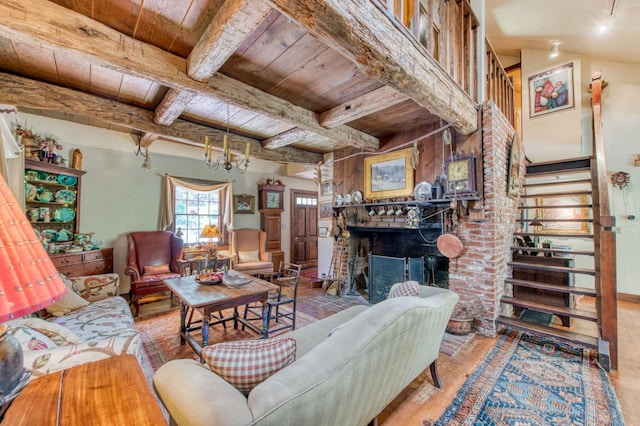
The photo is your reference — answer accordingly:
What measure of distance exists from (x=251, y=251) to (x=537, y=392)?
4608mm

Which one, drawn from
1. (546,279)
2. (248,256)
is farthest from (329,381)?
(248,256)

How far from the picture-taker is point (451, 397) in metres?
1.95

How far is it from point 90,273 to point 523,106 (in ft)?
26.2

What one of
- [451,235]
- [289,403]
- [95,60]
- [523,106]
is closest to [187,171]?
[95,60]

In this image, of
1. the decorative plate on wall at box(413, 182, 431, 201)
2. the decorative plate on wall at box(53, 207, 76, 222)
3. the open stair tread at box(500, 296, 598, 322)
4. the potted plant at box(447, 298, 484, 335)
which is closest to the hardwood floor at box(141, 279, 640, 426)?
the potted plant at box(447, 298, 484, 335)

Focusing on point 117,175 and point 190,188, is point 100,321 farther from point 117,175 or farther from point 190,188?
point 190,188

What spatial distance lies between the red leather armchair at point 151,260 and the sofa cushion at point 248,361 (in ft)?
10.7

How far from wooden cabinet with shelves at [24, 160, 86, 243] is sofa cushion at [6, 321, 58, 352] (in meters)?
2.69

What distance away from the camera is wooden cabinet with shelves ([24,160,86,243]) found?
11.3ft

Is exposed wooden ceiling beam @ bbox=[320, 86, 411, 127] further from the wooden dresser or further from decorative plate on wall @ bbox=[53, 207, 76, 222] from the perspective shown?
decorative plate on wall @ bbox=[53, 207, 76, 222]

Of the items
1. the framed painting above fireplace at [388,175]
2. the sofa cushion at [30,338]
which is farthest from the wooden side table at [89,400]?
the framed painting above fireplace at [388,175]

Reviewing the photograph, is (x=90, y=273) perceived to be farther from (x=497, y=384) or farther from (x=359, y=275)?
(x=497, y=384)

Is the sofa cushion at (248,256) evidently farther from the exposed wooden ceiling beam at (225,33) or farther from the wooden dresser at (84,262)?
the exposed wooden ceiling beam at (225,33)

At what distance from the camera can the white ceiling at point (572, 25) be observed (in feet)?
11.8
